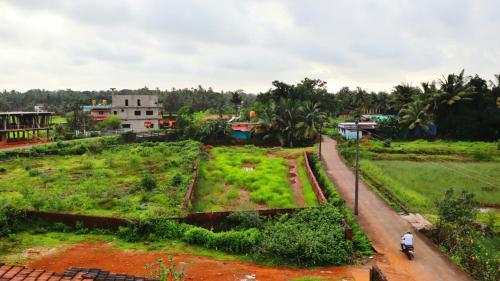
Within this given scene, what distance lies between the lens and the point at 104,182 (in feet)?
91.8

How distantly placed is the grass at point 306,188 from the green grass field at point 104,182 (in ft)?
24.6

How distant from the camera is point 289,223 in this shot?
58.6 feet

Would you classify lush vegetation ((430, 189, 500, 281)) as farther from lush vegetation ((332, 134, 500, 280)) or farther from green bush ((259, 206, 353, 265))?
green bush ((259, 206, 353, 265))

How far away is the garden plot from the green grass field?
1499 millimetres

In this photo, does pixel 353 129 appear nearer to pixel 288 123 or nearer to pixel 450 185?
pixel 288 123

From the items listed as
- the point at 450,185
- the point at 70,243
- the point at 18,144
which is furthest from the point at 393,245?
the point at 18,144

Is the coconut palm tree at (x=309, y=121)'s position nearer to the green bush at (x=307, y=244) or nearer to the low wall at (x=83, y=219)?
the green bush at (x=307, y=244)

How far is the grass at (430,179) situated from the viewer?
23859 mm

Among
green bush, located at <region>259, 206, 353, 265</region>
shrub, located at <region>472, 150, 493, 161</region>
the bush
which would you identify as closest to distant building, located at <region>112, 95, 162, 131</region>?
the bush

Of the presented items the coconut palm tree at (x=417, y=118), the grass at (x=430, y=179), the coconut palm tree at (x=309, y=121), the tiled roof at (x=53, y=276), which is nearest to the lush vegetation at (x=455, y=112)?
the coconut palm tree at (x=417, y=118)

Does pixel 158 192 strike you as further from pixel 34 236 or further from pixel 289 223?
pixel 289 223

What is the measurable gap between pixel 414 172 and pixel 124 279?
29060 mm

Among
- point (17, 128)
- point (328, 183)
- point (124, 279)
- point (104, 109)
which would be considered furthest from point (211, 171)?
point (104, 109)

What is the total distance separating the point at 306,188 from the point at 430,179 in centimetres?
978
